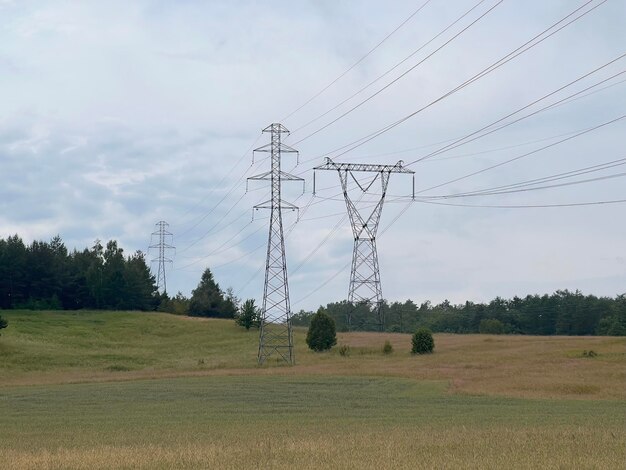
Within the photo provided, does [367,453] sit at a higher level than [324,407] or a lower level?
lower

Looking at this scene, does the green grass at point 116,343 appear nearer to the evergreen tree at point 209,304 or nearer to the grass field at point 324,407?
the grass field at point 324,407

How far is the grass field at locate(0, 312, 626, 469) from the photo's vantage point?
20078 mm

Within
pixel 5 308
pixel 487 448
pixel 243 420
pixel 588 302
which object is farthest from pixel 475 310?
pixel 487 448

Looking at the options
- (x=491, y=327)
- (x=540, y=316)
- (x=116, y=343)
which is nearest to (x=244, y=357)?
(x=116, y=343)

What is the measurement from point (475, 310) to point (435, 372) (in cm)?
12097

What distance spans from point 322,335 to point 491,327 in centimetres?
7510

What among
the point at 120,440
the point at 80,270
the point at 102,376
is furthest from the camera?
the point at 80,270

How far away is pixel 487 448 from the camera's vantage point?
20547mm

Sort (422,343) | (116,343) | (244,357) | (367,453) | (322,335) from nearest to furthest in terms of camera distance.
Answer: (367,453), (422,343), (244,357), (322,335), (116,343)

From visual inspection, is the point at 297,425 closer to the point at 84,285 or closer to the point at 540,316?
the point at 84,285

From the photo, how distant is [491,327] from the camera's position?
156375 millimetres

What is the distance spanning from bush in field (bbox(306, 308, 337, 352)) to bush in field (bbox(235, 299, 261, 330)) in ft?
86.6

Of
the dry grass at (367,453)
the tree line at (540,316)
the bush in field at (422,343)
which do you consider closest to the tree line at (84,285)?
the tree line at (540,316)

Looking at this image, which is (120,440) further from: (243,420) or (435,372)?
(435,372)
